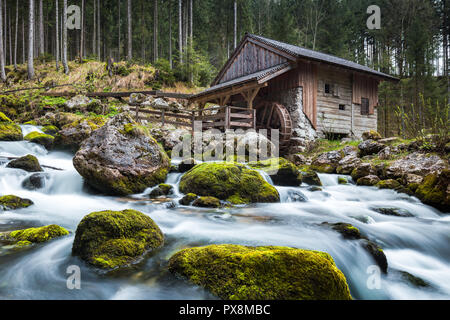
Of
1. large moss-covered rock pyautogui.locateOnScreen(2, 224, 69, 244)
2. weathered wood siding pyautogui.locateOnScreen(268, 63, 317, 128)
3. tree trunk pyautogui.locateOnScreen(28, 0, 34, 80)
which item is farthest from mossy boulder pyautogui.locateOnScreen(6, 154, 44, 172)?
tree trunk pyautogui.locateOnScreen(28, 0, 34, 80)

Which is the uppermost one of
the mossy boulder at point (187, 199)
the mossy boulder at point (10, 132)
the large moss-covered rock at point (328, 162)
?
the mossy boulder at point (10, 132)

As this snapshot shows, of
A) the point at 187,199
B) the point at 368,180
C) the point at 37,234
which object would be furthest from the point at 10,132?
the point at 368,180

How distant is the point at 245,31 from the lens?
106 ft

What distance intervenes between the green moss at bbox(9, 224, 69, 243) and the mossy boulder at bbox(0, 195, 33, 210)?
Answer: 181 cm

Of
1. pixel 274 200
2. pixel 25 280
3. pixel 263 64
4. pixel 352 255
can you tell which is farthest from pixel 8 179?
pixel 263 64

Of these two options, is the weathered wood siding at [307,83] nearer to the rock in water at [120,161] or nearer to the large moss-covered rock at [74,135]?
the rock in water at [120,161]

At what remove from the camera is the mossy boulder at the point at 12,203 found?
17.3 feet

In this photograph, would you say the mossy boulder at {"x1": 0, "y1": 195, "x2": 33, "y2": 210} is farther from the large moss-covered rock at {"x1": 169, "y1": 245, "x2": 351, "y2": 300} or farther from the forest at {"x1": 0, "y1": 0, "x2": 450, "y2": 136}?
the forest at {"x1": 0, "y1": 0, "x2": 450, "y2": 136}

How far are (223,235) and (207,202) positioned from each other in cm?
194

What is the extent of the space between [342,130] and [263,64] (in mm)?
6240

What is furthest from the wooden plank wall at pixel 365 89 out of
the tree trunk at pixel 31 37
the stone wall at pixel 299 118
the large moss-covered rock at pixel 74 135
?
the tree trunk at pixel 31 37

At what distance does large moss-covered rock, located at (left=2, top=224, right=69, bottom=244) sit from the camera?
Result: 3748 mm

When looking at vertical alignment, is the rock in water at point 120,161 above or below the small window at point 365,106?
below

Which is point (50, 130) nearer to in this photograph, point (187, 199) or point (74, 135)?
point (74, 135)
